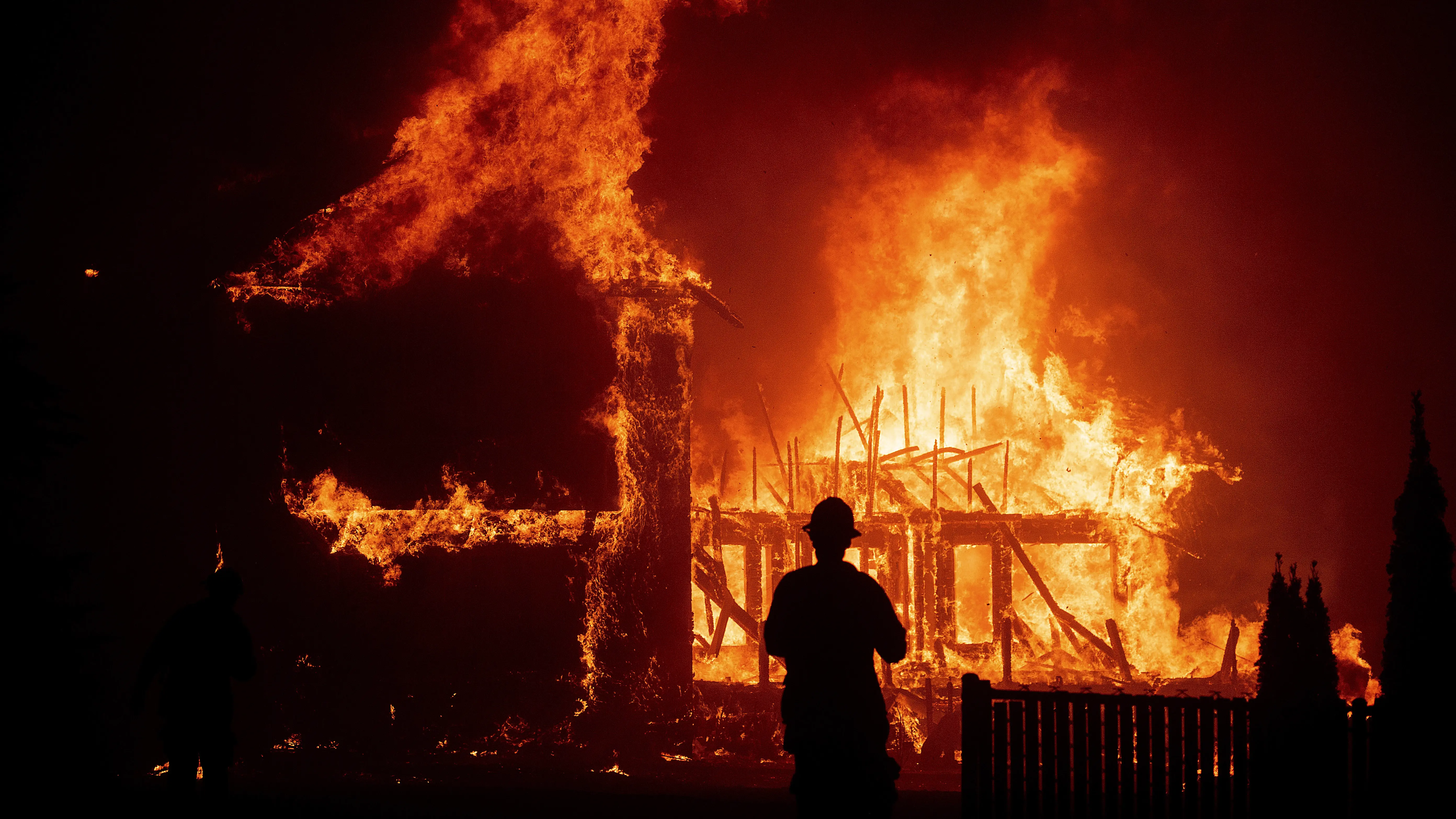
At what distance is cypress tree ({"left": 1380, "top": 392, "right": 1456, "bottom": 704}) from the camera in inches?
428

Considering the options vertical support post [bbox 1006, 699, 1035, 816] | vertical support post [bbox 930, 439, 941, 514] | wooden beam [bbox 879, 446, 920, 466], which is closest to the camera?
vertical support post [bbox 1006, 699, 1035, 816]

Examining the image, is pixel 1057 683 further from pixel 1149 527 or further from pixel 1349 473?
pixel 1349 473

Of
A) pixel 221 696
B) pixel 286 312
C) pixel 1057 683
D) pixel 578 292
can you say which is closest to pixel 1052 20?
pixel 578 292

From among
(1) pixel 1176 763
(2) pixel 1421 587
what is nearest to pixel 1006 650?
(2) pixel 1421 587

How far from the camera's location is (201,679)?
7273 mm

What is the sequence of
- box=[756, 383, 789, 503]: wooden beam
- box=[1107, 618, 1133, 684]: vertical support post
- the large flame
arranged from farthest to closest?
1. box=[756, 383, 789, 503]: wooden beam
2. box=[1107, 618, 1133, 684]: vertical support post
3. the large flame

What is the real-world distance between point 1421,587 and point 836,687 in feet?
29.7

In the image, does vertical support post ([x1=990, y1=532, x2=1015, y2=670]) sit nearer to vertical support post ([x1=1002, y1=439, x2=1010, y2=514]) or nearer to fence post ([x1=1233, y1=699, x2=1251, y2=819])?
vertical support post ([x1=1002, y1=439, x2=1010, y2=514])

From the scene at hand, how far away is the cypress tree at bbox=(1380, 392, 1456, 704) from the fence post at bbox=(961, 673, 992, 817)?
6197mm

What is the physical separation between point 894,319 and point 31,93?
19.0 metres

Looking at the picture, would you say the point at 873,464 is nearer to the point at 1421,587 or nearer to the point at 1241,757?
the point at 1421,587

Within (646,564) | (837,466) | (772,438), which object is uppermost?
(772,438)

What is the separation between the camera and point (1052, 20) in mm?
23391

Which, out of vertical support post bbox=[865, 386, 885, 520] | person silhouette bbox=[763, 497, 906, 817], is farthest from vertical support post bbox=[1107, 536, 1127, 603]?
person silhouette bbox=[763, 497, 906, 817]
